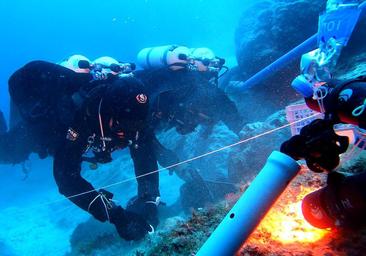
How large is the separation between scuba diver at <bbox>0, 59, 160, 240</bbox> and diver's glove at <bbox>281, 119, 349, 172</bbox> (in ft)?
11.5

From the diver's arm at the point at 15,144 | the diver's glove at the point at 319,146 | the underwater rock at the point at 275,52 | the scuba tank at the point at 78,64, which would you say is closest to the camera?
the diver's glove at the point at 319,146

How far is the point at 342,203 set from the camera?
1.78 m

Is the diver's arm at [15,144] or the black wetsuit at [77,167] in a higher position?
the black wetsuit at [77,167]

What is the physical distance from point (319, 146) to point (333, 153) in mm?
88

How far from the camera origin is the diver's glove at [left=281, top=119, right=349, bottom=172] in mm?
1434

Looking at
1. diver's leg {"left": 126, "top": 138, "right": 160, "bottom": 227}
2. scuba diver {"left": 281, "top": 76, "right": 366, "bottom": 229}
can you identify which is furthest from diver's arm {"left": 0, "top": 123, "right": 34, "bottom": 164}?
scuba diver {"left": 281, "top": 76, "right": 366, "bottom": 229}

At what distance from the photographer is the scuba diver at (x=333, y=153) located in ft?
4.78

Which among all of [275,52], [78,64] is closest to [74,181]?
[78,64]

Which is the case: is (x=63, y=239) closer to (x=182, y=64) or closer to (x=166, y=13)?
(x=182, y=64)

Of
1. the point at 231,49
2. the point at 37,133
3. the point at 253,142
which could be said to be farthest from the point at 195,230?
the point at 231,49

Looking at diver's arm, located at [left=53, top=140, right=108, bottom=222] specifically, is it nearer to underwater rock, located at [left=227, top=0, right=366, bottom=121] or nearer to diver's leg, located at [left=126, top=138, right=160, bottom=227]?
diver's leg, located at [left=126, top=138, right=160, bottom=227]

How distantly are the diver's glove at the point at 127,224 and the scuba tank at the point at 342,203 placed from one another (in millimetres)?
3308

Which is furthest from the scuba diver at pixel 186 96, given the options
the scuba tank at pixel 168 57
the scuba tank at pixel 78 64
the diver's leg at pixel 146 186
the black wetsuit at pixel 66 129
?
the scuba tank at pixel 78 64

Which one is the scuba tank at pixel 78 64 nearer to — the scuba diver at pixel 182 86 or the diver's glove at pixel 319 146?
the scuba diver at pixel 182 86
